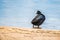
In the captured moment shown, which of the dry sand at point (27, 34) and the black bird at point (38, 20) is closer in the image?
the dry sand at point (27, 34)

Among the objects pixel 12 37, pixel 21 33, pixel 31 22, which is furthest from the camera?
pixel 31 22

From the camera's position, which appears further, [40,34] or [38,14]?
[38,14]

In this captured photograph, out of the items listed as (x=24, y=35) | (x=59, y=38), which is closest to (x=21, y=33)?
(x=24, y=35)

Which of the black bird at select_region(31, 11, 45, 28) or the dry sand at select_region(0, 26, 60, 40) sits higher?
the black bird at select_region(31, 11, 45, 28)

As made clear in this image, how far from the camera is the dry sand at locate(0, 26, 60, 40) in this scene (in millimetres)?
8266

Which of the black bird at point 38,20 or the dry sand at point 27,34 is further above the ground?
the black bird at point 38,20

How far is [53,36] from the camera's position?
8.60m

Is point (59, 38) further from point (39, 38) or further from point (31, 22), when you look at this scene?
point (31, 22)

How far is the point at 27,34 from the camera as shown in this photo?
342 inches

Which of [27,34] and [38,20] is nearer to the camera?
[27,34]

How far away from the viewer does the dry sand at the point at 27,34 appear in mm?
8266

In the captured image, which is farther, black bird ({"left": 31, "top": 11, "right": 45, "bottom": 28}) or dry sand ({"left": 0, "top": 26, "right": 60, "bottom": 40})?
black bird ({"left": 31, "top": 11, "right": 45, "bottom": 28})

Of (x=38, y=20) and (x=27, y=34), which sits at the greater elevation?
(x=38, y=20)

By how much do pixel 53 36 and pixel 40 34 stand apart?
1.66 feet
